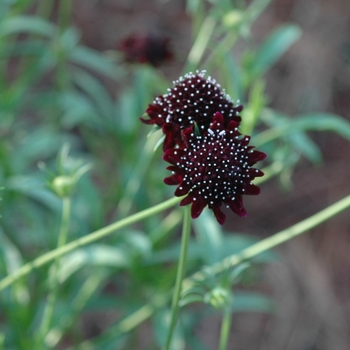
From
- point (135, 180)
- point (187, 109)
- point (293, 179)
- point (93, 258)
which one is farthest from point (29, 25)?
point (293, 179)

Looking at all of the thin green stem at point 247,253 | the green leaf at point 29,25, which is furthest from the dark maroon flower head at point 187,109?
the green leaf at point 29,25

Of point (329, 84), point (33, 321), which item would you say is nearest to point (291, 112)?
point (329, 84)

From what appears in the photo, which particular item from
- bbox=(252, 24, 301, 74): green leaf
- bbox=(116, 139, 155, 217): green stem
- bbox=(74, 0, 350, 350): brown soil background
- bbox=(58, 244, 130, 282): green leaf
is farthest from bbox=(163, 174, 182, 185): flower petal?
bbox=(74, 0, 350, 350): brown soil background

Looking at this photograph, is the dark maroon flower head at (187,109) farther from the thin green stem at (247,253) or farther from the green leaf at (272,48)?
the green leaf at (272,48)

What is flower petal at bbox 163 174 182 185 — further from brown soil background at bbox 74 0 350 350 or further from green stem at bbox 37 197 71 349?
brown soil background at bbox 74 0 350 350

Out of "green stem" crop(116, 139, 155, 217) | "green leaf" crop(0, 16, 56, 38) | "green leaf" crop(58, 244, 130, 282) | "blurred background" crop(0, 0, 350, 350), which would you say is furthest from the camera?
"blurred background" crop(0, 0, 350, 350)

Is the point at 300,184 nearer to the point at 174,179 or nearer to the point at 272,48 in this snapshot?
the point at 272,48
